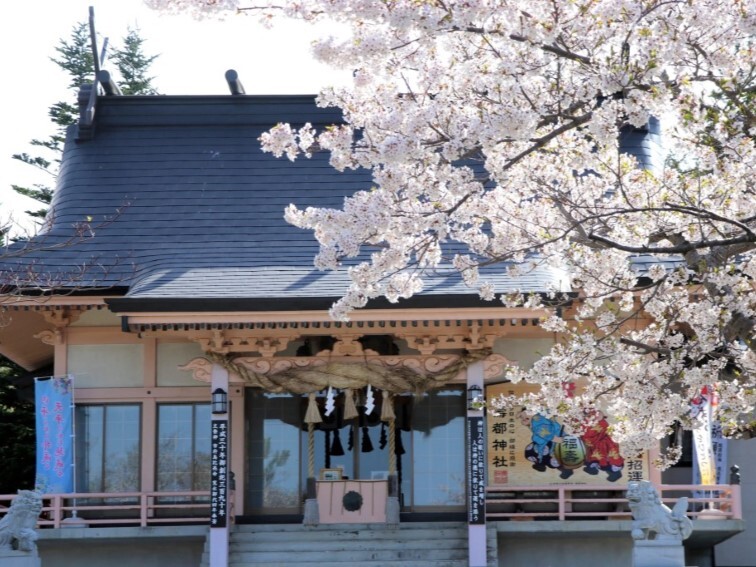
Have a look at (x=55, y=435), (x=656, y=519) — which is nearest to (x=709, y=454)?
(x=656, y=519)

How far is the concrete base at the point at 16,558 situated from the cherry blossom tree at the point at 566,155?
596 cm

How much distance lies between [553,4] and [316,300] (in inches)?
285

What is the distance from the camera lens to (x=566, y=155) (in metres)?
10.2

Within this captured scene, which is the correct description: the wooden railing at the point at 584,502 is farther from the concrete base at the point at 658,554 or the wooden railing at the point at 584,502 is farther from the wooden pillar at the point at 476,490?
the concrete base at the point at 658,554

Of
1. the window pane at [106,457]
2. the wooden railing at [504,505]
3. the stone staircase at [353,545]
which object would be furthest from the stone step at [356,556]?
the window pane at [106,457]

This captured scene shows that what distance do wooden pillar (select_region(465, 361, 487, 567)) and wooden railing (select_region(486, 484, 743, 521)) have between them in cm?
80

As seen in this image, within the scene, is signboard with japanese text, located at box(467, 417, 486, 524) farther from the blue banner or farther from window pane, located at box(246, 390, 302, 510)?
the blue banner

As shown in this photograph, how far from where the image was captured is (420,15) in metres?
8.20

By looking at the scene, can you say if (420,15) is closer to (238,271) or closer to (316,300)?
(316,300)

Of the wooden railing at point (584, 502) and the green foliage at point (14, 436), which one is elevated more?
the green foliage at point (14, 436)

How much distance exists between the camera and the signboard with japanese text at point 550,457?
17.1m

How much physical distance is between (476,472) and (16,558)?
17.5 feet

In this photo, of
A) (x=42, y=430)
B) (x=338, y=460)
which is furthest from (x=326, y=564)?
(x=42, y=430)

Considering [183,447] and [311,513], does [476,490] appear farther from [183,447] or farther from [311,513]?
[183,447]
